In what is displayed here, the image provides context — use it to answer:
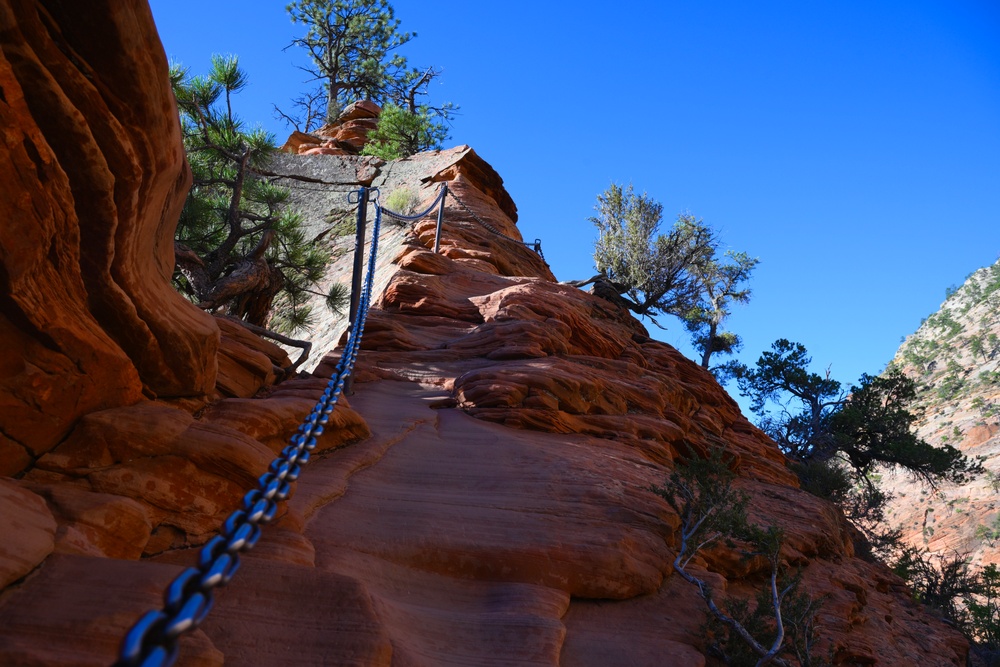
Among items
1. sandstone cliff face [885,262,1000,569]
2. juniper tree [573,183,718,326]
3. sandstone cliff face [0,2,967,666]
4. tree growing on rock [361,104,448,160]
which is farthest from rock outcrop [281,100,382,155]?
sandstone cliff face [885,262,1000,569]

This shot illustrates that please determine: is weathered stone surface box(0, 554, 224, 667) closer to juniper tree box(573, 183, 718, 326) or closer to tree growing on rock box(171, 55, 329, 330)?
tree growing on rock box(171, 55, 329, 330)

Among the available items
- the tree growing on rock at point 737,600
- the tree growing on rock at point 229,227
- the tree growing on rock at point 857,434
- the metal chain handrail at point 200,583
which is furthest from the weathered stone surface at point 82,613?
the tree growing on rock at point 857,434

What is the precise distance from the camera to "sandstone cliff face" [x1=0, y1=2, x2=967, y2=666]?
11.7 feet

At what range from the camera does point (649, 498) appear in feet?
22.6

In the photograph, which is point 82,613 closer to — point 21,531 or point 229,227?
point 21,531

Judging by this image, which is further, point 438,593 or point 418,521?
point 418,521

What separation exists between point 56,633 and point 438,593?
2709 mm

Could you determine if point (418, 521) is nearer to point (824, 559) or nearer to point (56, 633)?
point (56, 633)

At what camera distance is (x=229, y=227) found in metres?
12.5

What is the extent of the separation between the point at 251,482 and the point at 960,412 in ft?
223

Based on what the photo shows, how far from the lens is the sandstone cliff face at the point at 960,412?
40875 mm

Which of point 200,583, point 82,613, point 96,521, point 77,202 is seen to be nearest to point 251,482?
point 96,521

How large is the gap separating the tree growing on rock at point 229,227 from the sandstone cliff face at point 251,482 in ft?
8.52

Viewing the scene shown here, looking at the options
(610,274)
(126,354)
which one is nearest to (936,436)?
(610,274)
